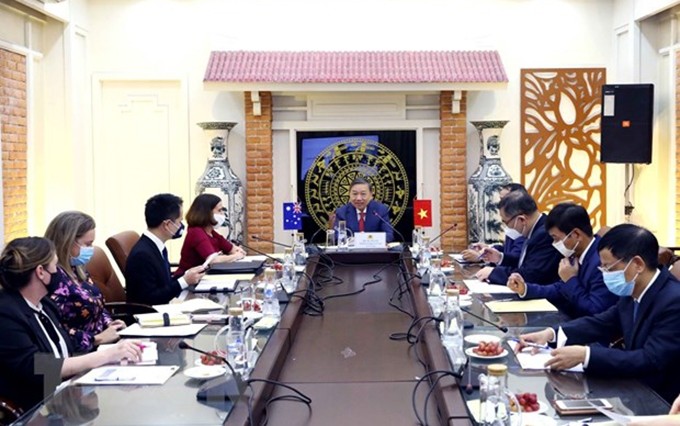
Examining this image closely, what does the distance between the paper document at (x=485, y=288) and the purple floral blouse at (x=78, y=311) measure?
1706 mm

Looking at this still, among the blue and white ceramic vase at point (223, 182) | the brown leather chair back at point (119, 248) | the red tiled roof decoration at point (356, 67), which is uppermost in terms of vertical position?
the red tiled roof decoration at point (356, 67)

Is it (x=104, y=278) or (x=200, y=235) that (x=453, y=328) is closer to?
(x=104, y=278)

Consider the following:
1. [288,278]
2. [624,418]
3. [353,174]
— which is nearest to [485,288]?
[288,278]

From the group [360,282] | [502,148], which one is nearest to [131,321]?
[360,282]

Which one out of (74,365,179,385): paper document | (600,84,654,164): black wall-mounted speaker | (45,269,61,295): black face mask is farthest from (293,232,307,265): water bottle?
(600,84,654,164): black wall-mounted speaker

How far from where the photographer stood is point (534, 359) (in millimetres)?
2285

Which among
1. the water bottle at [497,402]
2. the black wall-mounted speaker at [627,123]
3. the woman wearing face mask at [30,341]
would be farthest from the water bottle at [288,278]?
the black wall-mounted speaker at [627,123]

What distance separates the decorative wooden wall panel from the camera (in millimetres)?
7094

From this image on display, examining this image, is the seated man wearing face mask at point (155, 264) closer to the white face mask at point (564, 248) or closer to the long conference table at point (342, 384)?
the long conference table at point (342, 384)

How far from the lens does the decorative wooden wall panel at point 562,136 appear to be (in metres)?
7.09

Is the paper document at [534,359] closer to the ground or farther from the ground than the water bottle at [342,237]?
closer to the ground

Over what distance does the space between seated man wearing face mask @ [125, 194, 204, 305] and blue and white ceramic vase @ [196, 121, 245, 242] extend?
276 centimetres

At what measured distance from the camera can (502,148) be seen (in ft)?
23.6

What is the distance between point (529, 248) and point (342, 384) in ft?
6.36
